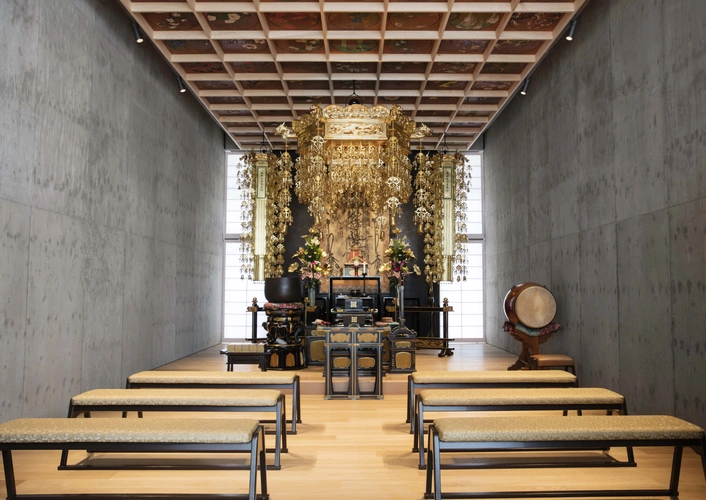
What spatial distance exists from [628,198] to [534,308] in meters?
1.87

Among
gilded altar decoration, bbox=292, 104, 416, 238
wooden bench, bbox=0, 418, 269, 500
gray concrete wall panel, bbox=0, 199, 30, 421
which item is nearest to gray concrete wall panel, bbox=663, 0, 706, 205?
wooden bench, bbox=0, 418, 269, 500

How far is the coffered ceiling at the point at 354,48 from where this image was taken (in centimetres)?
610

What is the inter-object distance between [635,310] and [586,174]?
173cm

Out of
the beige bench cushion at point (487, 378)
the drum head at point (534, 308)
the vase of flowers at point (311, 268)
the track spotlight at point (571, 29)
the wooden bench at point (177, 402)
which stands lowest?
the wooden bench at point (177, 402)

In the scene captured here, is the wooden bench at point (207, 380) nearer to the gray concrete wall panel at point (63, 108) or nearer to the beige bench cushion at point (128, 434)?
the beige bench cushion at point (128, 434)

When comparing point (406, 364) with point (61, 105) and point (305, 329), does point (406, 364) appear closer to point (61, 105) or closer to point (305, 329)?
point (305, 329)

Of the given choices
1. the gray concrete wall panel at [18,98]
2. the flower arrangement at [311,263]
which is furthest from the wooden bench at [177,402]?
the flower arrangement at [311,263]

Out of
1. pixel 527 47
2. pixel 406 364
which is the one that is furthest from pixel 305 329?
pixel 527 47

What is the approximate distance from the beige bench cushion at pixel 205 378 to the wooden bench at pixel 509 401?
1.17 meters

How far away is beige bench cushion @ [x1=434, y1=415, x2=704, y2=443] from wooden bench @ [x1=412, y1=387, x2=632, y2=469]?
601 millimetres

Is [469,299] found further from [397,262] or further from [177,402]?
[177,402]

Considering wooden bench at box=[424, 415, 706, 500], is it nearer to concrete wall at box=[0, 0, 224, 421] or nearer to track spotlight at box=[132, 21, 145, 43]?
concrete wall at box=[0, 0, 224, 421]

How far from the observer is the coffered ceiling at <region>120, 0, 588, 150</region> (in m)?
6.10

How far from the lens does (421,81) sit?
8477mm
